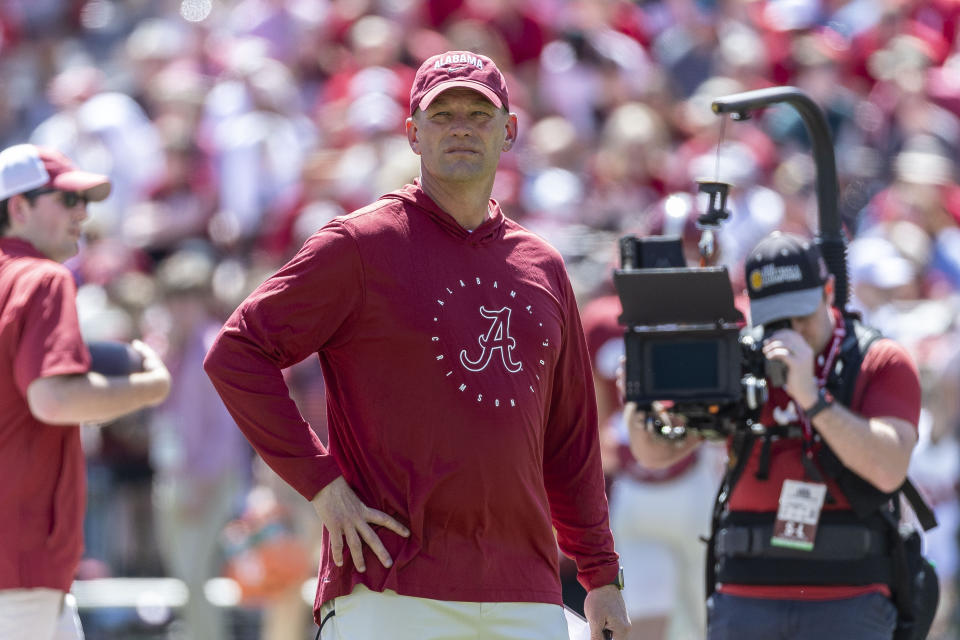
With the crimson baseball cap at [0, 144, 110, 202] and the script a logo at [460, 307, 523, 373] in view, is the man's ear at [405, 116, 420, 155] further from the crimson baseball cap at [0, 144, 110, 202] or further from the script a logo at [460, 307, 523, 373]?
the crimson baseball cap at [0, 144, 110, 202]

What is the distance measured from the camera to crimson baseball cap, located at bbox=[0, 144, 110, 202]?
5.48 metres

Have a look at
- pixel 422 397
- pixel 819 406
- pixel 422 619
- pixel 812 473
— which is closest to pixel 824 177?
pixel 819 406

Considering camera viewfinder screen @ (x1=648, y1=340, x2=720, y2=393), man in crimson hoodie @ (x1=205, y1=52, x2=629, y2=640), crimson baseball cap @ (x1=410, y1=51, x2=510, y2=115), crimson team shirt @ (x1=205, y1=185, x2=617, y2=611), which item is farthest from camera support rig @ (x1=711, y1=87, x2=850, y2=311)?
crimson team shirt @ (x1=205, y1=185, x2=617, y2=611)

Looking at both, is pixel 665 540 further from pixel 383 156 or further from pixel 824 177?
pixel 383 156

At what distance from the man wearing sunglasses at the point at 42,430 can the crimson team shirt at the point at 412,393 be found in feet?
3.92

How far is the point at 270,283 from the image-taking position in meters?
4.08

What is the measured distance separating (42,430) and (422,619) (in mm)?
1769

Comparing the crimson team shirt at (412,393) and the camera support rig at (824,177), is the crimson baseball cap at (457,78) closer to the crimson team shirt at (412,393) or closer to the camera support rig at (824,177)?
the crimson team shirt at (412,393)

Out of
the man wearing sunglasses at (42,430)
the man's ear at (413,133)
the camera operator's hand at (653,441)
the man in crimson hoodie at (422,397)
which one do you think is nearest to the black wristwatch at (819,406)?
the camera operator's hand at (653,441)

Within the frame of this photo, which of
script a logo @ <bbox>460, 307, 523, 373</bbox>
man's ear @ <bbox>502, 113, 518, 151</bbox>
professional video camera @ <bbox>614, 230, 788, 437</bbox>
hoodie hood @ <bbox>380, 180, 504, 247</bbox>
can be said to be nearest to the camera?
script a logo @ <bbox>460, 307, 523, 373</bbox>

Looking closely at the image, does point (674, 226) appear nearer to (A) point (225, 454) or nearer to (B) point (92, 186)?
(B) point (92, 186)

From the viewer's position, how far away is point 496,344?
4.17 m

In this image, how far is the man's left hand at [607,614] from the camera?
173 inches

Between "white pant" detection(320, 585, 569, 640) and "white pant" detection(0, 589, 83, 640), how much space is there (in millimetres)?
1348
